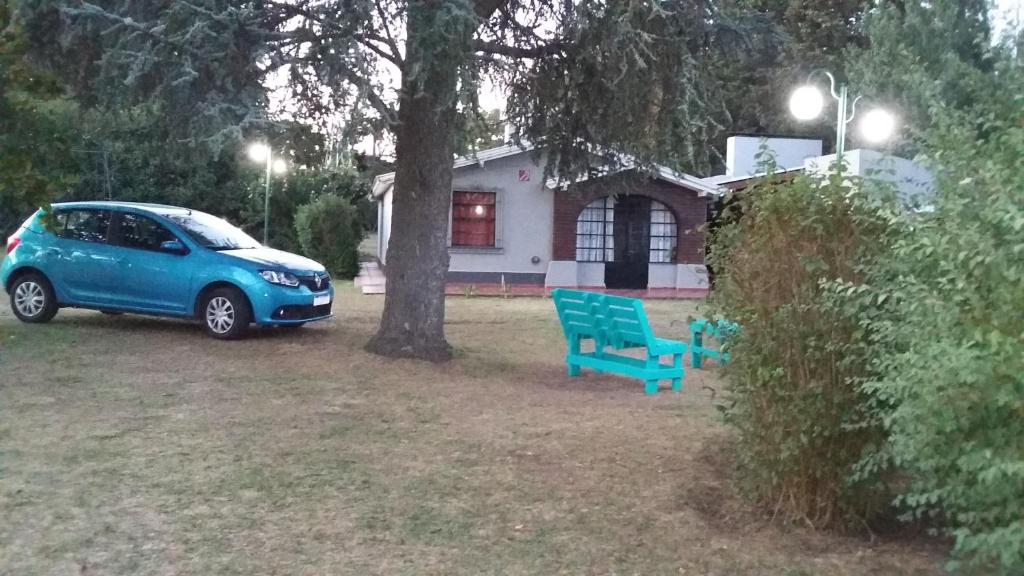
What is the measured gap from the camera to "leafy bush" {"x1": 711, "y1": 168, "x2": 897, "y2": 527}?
516cm

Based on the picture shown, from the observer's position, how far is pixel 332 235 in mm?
26578

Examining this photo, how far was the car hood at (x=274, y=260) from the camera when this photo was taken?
40.4 feet

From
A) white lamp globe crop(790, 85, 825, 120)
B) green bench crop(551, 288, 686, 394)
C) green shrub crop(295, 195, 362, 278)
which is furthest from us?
green shrub crop(295, 195, 362, 278)

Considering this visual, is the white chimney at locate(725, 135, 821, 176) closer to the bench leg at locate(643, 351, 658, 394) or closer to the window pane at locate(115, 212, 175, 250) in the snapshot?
the bench leg at locate(643, 351, 658, 394)

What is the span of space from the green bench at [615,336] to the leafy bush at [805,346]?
4.09m

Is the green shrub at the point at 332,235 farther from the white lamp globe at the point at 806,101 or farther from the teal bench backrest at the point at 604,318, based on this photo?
the teal bench backrest at the point at 604,318

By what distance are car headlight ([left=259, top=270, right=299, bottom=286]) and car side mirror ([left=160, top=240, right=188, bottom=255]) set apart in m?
1.13

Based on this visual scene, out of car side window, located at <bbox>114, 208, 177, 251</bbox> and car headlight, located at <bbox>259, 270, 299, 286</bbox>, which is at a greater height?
car side window, located at <bbox>114, 208, 177, 251</bbox>

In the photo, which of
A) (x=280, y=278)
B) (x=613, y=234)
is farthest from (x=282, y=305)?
(x=613, y=234)

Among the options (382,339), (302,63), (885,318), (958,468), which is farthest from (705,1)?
(958,468)

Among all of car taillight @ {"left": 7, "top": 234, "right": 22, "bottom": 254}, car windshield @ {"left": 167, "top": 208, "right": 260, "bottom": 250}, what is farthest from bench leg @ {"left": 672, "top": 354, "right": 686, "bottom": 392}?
car taillight @ {"left": 7, "top": 234, "right": 22, "bottom": 254}

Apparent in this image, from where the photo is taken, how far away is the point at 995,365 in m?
3.48

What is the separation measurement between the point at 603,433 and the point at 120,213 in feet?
26.0

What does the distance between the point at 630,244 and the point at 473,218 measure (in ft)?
13.5
